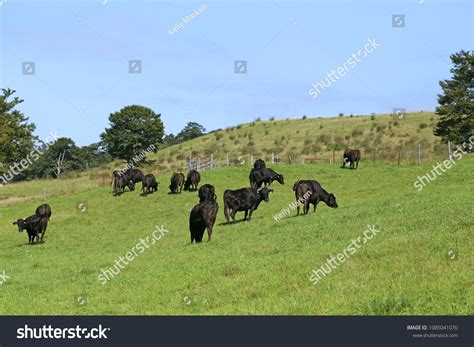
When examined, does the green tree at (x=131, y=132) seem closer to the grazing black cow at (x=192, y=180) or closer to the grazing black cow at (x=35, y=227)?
the grazing black cow at (x=192, y=180)

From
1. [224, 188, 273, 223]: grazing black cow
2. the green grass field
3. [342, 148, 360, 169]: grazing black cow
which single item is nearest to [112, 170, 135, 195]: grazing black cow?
the green grass field

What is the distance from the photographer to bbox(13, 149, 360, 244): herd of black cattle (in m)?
22.5

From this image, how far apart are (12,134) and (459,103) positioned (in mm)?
47465

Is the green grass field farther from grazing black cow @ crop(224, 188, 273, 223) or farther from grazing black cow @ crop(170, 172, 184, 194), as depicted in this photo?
grazing black cow @ crop(170, 172, 184, 194)

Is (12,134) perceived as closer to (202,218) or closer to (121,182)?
(121,182)

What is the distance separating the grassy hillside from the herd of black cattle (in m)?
19.2

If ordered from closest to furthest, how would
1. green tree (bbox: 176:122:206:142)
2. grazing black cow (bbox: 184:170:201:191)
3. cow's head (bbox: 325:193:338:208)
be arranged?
cow's head (bbox: 325:193:338:208) < grazing black cow (bbox: 184:170:201:191) < green tree (bbox: 176:122:206:142)

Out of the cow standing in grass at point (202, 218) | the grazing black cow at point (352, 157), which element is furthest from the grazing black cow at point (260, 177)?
the cow standing in grass at point (202, 218)

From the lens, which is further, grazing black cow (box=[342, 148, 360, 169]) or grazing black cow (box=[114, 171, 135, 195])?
grazing black cow (box=[342, 148, 360, 169])

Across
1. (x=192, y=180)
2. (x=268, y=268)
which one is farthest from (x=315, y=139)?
(x=268, y=268)

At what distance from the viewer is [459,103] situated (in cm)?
6012

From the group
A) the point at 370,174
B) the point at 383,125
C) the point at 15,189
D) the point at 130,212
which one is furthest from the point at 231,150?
the point at 130,212

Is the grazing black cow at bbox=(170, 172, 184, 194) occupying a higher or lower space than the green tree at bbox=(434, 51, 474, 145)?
lower

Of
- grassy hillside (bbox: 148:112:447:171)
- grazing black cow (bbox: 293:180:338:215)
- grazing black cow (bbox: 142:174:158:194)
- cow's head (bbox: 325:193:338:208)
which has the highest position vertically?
grassy hillside (bbox: 148:112:447:171)
